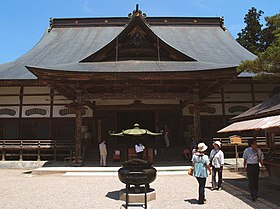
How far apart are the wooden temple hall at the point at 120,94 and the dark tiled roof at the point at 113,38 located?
0.54 feet

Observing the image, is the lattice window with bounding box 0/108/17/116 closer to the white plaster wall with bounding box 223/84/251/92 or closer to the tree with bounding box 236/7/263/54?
the white plaster wall with bounding box 223/84/251/92

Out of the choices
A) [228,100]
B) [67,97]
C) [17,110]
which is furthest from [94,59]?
[228,100]

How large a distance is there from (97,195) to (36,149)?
879cm

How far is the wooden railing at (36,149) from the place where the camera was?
14219 millimetres

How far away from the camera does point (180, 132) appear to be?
1648cm

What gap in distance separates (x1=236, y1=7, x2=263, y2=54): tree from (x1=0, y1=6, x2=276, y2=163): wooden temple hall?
10752mm

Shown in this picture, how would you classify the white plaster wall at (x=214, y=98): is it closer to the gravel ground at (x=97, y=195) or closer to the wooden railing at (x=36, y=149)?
the gravel ground at (x=97, y=195)

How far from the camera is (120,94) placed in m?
12.6

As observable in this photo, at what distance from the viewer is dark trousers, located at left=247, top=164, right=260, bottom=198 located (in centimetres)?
632

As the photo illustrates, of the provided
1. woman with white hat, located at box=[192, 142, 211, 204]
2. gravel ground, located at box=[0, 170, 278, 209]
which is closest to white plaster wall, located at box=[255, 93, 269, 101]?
gravel ground, located at box=[0, 170, 278, 209]

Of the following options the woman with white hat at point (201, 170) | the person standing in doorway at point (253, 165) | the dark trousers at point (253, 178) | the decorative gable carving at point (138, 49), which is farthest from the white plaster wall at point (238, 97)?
the woman with white hat at point (201, 170)

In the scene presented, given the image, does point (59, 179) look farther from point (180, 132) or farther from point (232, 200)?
point (180, 132)

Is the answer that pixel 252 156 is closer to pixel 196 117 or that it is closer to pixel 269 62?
pixel 269 62

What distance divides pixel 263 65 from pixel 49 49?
18.0 m
